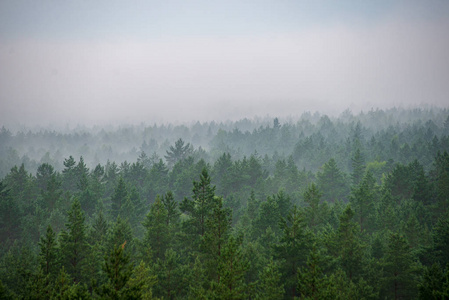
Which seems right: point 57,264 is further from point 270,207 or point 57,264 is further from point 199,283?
point 270,207

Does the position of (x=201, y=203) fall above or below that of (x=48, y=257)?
above

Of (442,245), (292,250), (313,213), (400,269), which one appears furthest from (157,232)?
(442,245)

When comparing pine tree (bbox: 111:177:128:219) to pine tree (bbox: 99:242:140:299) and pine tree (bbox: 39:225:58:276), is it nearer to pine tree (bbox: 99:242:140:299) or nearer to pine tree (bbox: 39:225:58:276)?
pine tree (bbox: 39:225:58:276)

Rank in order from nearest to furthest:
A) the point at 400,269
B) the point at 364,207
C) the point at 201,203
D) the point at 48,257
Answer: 1. the point at 48,257
2. the point at 400,269
3. the point at 201,203
4. the point at 364,207

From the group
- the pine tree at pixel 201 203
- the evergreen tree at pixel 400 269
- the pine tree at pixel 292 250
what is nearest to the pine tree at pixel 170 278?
the pine tree at pixel 201 203

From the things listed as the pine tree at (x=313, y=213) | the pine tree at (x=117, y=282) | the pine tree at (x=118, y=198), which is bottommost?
the pine tree at (x=118, y=198)

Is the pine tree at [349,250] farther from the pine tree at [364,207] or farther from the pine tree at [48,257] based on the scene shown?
the pine tree at [48,257]

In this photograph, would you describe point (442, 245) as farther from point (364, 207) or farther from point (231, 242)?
point (231, 242)

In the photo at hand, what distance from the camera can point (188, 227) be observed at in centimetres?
2641

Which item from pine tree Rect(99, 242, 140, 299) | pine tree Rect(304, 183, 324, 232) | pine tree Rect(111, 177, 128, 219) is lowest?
pine tree Rect(111, 177, 128, 219)

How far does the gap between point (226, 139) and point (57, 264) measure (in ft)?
484

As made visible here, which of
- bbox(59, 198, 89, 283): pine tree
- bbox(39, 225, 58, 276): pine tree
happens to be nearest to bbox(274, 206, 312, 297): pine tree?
bbox(59, 198, 89, 283): pine tree

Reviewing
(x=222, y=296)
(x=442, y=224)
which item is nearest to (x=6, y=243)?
(x=222, y=296)

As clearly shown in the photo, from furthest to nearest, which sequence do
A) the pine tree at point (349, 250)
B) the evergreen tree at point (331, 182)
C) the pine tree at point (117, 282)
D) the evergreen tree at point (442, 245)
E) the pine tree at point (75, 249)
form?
the evergreen tree at point (331, 182)
the evergreen tree at point (442, 245)
the pine tree at point (349, 250)
the pine tree at point (75, 249)
the pine tree at point (117, 282)
